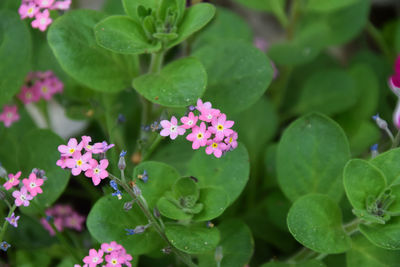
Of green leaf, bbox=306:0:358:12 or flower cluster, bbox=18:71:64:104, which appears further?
green leaf, bbox=306:0:358:12

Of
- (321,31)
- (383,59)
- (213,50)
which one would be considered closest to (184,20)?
(213,50)

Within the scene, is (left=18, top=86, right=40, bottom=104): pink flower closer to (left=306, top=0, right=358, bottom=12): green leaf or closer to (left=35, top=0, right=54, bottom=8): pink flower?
(left=35, top=0, right=54, bottom=8): pink flower

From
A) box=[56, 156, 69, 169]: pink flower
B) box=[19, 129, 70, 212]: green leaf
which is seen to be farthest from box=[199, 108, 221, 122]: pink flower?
box=[19, 129, 70, 212]: green leaf

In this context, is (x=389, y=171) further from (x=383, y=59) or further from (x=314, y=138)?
(x=383, y=59)

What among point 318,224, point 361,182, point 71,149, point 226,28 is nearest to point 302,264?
point 318,224

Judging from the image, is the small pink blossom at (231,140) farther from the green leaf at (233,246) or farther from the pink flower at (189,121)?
the green leaf at (233,246)

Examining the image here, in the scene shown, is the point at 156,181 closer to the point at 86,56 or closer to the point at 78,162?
the point at 78,162
